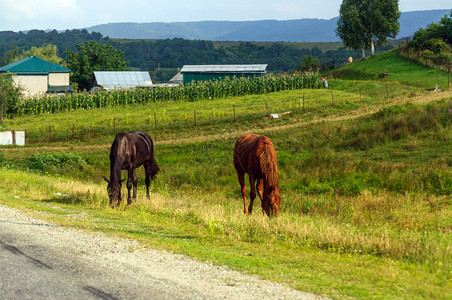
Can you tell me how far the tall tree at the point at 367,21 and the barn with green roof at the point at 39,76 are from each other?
4996 centimetres

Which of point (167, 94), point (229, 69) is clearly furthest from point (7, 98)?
point (229, 69)

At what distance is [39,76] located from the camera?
86.3 metres

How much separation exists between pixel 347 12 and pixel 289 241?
78284 mm

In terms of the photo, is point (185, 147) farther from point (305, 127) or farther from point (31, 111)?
point (31, 111)

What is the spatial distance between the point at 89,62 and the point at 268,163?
89671mm

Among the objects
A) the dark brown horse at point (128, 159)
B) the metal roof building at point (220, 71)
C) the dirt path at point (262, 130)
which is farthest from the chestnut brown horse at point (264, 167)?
the metal roof building at point (220, 71)

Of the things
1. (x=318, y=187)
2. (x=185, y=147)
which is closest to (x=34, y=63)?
(x=185, y=147)

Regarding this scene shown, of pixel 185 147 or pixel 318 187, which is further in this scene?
pixel 185 147

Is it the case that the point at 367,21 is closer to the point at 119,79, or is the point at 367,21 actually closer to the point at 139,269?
the point at 119,79

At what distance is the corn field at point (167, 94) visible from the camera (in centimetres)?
5869

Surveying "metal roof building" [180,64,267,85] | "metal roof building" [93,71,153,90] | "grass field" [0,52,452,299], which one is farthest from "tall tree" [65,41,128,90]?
"grass field" [0,52,452,299]

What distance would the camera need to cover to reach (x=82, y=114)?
54.0 m

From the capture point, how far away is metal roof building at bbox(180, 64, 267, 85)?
74894 mm

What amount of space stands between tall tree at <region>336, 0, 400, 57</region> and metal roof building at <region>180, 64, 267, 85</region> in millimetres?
18034
